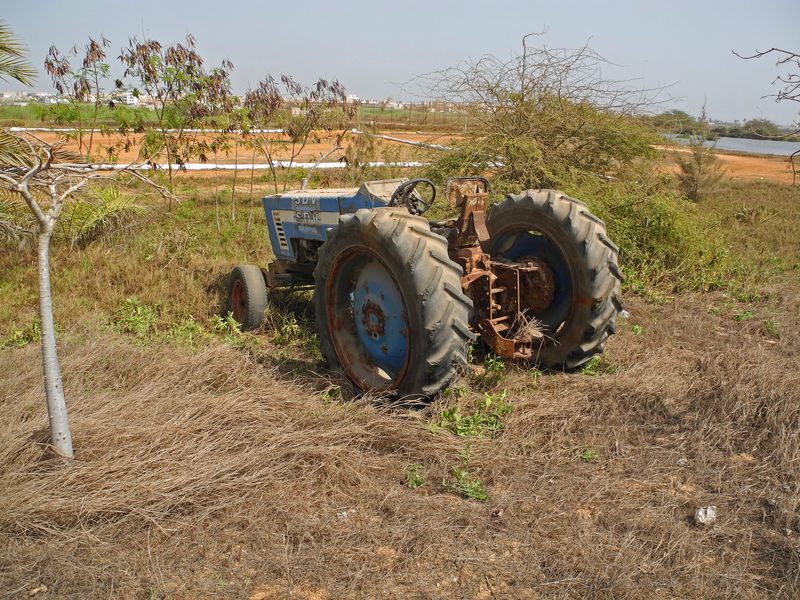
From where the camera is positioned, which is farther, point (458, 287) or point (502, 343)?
point (502, 343)

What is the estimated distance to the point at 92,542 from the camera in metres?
2.55

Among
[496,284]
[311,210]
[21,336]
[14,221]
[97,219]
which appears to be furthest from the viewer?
[97,219]

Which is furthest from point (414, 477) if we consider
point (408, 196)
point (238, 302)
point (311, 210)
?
point (238, 302)

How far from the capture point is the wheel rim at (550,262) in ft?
14.4

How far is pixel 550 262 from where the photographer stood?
4.48 metres

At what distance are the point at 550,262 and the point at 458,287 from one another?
1.31m

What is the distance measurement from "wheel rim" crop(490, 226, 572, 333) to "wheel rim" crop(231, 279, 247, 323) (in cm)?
291

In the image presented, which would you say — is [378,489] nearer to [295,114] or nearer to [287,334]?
[287,334]

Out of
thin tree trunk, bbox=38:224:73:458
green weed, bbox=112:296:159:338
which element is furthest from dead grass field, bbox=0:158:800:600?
green weed, bbox=112:296:159:338

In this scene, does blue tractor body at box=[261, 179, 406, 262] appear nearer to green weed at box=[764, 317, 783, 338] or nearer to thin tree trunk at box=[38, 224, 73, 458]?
thin tree trunk at box=[38, 224, 73, 458]

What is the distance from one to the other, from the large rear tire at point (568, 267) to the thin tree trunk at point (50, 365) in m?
3.06

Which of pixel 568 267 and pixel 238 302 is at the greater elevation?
pixel 568 267

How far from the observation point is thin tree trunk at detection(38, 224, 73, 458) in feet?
9.21

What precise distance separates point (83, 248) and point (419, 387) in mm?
5847
